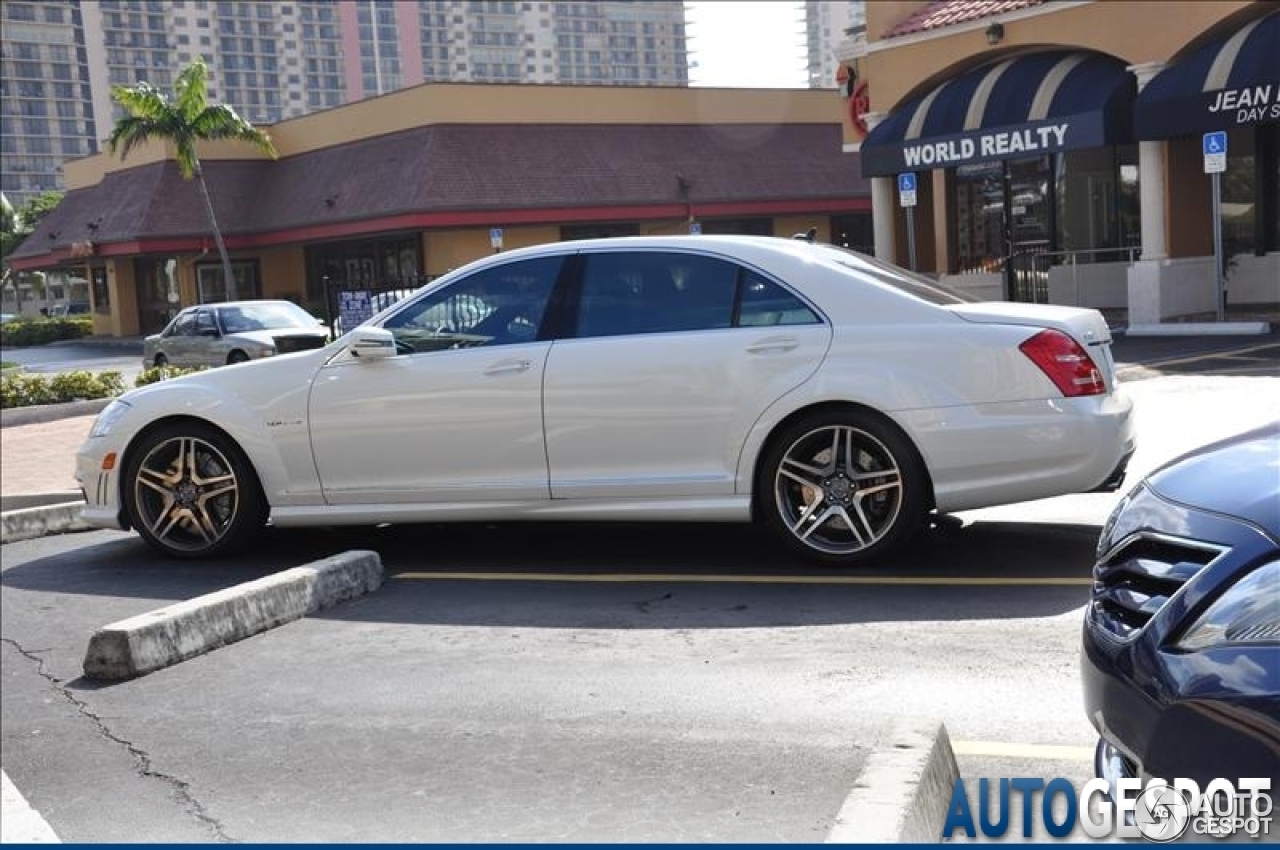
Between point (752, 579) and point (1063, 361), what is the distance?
68.5 inches

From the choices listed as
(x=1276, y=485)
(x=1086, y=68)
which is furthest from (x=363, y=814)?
(x=1086, y=68)

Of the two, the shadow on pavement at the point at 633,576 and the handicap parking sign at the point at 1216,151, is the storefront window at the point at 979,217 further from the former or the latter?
the shadow on pavement at the point at 633,576

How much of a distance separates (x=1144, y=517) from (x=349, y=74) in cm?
18269

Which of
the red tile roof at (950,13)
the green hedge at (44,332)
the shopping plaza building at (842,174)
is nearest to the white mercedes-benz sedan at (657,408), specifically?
the shopping plaza building at (842,174)

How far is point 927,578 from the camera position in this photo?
21.1ft

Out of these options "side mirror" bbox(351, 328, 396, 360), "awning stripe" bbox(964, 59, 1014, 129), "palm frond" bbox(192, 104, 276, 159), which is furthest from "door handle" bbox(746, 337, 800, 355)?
"palm frond" bbox(192, 104, 276, 159)

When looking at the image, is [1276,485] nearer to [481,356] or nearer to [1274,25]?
[481,356]

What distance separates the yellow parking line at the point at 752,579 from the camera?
6.29 m

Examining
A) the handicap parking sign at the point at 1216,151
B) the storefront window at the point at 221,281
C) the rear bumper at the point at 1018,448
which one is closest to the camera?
the rear bumper at the point at 1018,448

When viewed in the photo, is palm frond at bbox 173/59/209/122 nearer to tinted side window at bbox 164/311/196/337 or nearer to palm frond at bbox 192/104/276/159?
palm frond at bbox 192/104/276/159

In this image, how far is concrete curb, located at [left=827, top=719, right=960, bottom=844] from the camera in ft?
10.5

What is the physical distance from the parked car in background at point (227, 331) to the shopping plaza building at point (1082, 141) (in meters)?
11.1

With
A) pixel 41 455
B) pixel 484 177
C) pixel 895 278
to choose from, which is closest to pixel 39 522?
pixel 41 455

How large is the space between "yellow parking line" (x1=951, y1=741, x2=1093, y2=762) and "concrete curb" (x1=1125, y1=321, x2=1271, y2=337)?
591 inches
